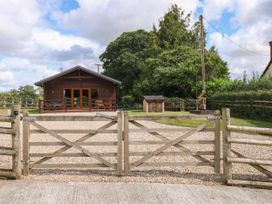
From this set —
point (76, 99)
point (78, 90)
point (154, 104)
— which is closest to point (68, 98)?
point (76, 99)

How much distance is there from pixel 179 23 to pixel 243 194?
42.6 meters

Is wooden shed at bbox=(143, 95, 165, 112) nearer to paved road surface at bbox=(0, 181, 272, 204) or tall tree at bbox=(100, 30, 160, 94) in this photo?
tall tree at bbox=(100, 30, 160, 94)

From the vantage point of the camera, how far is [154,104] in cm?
2908

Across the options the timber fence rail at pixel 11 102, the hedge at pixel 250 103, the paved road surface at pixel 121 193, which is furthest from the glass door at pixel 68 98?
the paved road surface at pixel 121 193

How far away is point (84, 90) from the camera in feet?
103

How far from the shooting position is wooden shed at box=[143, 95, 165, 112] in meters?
29.0

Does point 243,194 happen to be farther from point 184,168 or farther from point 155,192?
point 184,168

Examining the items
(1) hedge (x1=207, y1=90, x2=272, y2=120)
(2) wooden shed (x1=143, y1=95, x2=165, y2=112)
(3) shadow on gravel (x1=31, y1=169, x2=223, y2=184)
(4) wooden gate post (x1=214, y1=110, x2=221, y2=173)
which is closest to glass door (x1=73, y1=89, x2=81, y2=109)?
(2) wooden shed (x1=143, y1=95, x2=165, y2=112)

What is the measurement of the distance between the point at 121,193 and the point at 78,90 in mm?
27490

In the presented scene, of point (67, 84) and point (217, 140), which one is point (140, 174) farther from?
point (67, 84)

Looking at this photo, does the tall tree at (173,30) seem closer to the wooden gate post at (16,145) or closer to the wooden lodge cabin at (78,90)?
the wooden lodge cabin at (78,90)

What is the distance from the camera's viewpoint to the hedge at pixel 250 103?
18.5 metres

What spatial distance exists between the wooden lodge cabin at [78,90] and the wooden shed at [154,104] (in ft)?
12.9

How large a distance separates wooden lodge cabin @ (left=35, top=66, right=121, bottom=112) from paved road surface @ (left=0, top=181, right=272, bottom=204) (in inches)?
1010
